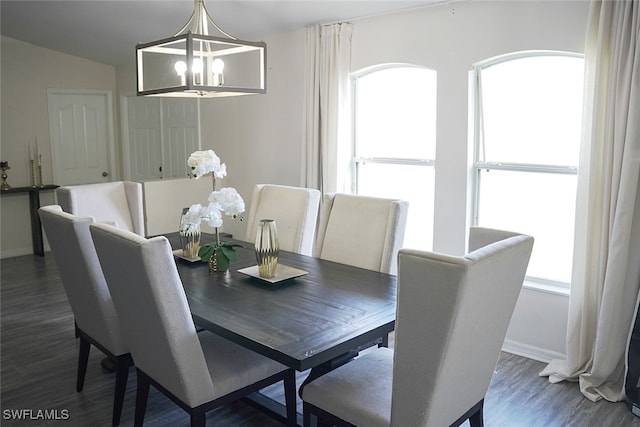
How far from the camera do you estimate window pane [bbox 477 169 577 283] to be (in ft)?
12.0

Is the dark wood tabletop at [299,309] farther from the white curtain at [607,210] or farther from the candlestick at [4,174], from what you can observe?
the candlestick at [4,174]

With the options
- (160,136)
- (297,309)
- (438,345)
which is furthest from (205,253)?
(160,136)

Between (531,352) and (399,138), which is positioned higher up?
(399,138)

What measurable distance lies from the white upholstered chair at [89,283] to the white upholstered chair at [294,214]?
114cm

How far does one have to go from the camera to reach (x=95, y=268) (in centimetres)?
276

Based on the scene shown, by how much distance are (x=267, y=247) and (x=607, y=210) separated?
1.92 m

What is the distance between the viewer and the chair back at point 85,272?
8.94 ft

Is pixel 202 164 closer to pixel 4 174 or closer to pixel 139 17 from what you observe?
pixel 139 17

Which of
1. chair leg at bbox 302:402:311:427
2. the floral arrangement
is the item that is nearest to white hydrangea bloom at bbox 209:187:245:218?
the floral arrangement

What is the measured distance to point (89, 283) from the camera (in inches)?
110

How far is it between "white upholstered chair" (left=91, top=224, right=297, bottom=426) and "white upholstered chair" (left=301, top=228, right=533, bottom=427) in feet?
1.06

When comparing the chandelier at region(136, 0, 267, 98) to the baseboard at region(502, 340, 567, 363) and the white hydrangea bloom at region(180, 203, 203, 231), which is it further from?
the baseboard at region(502, 340, 567, 363)

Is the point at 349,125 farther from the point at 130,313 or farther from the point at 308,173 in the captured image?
the point at 130,313

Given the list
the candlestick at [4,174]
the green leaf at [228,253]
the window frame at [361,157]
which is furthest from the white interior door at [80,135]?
the green leaf at [228,253]
